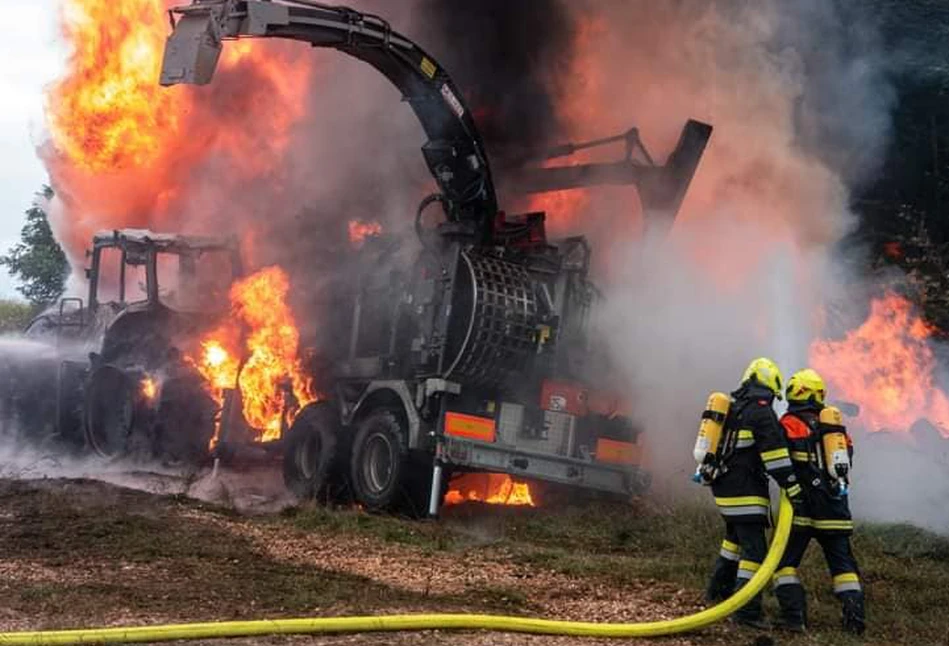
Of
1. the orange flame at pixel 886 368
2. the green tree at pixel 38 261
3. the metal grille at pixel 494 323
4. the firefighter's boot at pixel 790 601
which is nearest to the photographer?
the firefighter's boot at pixel 790 601

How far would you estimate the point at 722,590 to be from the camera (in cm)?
700

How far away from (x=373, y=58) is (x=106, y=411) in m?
5.68

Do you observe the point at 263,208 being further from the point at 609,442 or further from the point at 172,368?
the point at 609,442

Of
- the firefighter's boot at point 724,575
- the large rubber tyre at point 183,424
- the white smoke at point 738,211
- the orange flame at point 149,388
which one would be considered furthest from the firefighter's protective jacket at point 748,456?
the orange flame at point 149,388

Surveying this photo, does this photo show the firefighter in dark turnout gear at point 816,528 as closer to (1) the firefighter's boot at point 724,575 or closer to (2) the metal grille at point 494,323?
(1) the firefighter's boot at point 724,575

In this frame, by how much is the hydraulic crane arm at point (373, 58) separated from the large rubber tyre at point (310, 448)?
2719 mm

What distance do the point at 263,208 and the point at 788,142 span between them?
22.5ft

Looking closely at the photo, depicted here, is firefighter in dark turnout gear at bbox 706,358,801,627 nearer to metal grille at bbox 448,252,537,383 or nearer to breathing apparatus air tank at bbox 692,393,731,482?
breathing apparatus air tank at bbox 692,393,731,482

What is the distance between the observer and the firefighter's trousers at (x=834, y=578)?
6.55m

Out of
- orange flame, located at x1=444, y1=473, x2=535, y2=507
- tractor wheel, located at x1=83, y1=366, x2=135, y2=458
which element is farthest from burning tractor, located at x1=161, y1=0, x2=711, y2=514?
tractor wheel, located at x1=83, y1=366, x2=135, y2=458

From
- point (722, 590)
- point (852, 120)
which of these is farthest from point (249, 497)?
point (852, 120)

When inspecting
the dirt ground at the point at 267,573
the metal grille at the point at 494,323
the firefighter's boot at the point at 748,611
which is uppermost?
the metal grille at the point at 494,323

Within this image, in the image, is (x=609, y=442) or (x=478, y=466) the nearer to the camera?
(x=478, y=466)

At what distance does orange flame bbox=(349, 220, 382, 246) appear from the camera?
13.0 metres
